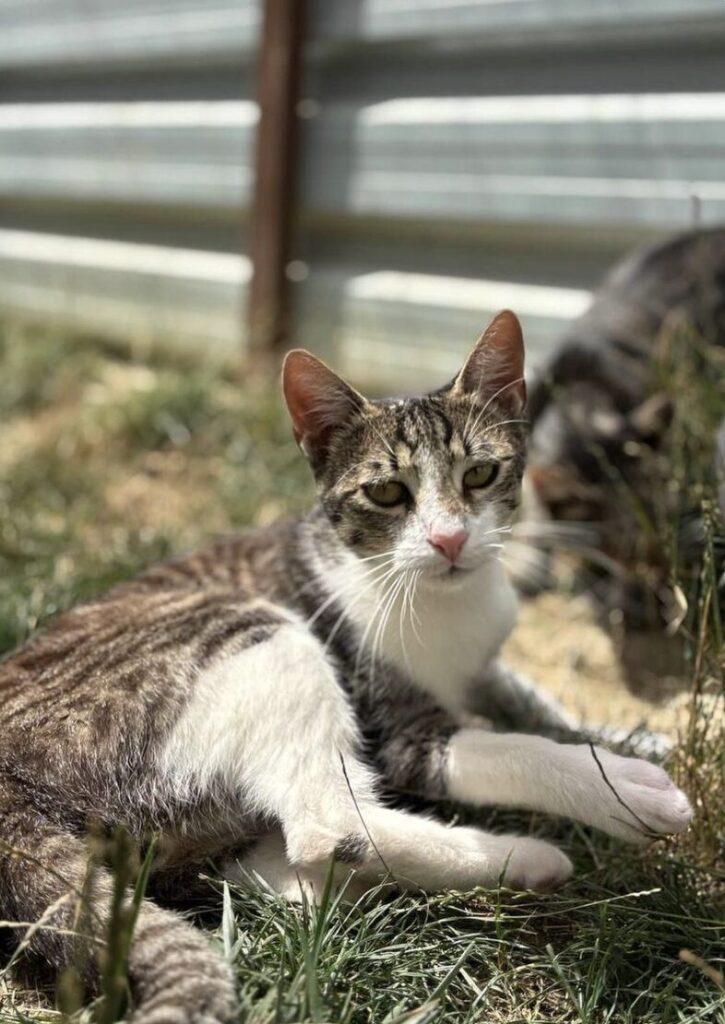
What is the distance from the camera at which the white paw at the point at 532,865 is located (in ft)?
8.42

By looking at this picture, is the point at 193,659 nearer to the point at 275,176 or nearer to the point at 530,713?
the point at 530,713

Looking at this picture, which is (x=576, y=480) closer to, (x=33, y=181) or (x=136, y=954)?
(x=136, y=954)

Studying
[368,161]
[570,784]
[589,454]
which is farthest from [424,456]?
[368,161]

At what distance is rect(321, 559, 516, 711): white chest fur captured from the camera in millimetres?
2895

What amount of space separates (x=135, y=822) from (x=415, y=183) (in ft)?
14.3

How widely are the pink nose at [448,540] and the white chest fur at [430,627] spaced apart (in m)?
0.22

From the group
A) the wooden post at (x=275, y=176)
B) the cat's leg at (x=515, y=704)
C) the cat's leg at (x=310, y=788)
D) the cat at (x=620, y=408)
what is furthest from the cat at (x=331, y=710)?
the wooden post at (x=275, y=176)

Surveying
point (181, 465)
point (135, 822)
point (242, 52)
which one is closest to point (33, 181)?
point (242, 52)

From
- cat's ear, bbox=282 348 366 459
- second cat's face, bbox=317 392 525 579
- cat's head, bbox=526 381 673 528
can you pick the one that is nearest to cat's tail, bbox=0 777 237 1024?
second cat's face, bbox=317 392 525 579

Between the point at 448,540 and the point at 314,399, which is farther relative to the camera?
the point at 314,399

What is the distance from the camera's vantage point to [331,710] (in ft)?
8.82

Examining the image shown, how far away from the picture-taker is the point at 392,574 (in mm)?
2812

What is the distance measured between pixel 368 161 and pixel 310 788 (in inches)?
176

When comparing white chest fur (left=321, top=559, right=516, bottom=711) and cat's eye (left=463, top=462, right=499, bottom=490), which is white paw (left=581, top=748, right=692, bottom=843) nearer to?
white chest fur (left=321, top=559, right=516, bottom=711)
